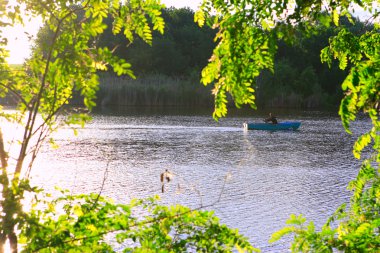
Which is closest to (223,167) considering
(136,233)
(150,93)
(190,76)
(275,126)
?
(275,126)

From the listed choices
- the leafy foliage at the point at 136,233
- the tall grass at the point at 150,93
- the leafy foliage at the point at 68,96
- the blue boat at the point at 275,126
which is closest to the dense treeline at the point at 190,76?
the tall grass at the point at 150,93

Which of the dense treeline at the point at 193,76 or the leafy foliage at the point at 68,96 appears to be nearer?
the leafy foliage at the point at 68,96

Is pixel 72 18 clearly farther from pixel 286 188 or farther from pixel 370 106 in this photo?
pixel 286 188

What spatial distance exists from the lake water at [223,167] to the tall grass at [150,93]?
17.5 m

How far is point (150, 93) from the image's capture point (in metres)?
69.9

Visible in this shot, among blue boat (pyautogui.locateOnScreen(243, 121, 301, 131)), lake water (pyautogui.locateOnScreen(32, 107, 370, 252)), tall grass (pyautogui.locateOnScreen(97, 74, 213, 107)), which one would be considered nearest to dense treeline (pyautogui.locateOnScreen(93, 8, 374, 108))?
tall grass (pyautogui.locateOnScreen(97, 74, 213, 107))

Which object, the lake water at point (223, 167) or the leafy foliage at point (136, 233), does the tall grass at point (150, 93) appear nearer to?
the lake water at point (223, 167)

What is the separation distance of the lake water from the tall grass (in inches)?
690

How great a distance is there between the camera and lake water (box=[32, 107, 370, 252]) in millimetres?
A: 19969

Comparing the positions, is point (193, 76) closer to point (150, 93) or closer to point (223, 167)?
point (150, 93)

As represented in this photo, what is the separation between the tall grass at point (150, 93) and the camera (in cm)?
6956

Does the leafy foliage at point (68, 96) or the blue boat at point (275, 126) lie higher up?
the leafy foliage at point (68, 96)

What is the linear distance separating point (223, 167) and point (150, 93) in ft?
138

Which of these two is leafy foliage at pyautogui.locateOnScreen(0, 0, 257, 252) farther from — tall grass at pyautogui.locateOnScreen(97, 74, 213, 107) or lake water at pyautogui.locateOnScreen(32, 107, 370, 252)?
tall grass at pyautogui.locateOnScreen(97, 74, 213, 107)
